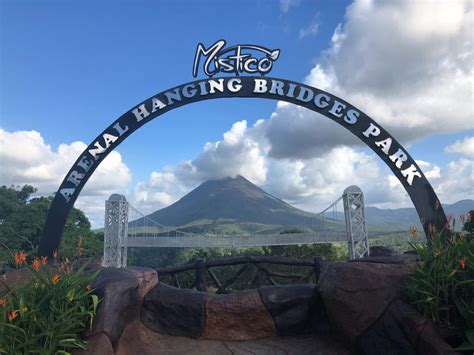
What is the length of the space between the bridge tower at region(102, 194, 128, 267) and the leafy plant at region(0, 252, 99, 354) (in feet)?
42.5

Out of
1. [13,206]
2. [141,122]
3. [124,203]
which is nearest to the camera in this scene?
[141,122]

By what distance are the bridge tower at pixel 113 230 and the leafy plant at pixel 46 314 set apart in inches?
510

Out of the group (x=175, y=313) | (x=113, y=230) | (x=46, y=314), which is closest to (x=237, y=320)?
(x=175, y=313)

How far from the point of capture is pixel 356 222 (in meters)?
15.3

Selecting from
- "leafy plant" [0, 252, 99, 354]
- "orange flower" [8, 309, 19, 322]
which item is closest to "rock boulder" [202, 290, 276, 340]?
"leafy plant" [0, 252, 99, 354]

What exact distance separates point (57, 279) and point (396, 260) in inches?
160

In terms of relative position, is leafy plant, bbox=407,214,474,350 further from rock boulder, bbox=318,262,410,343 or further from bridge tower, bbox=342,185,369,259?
bridge tower, bbox=342,185,369,259

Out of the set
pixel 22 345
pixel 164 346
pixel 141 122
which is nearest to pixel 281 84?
pixel 141 122

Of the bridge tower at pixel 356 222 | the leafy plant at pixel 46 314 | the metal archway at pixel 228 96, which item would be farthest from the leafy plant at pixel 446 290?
the bridge tower at pixel 356 222

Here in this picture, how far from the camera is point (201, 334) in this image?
16.4 ft

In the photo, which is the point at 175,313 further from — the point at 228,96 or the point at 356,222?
the point at 356,222

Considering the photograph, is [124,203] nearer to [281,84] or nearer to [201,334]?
[281,84]

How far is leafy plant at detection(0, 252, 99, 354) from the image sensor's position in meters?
3.50

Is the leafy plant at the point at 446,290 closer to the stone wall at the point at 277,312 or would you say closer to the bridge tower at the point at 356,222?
the stone wall at the point at 277,312
